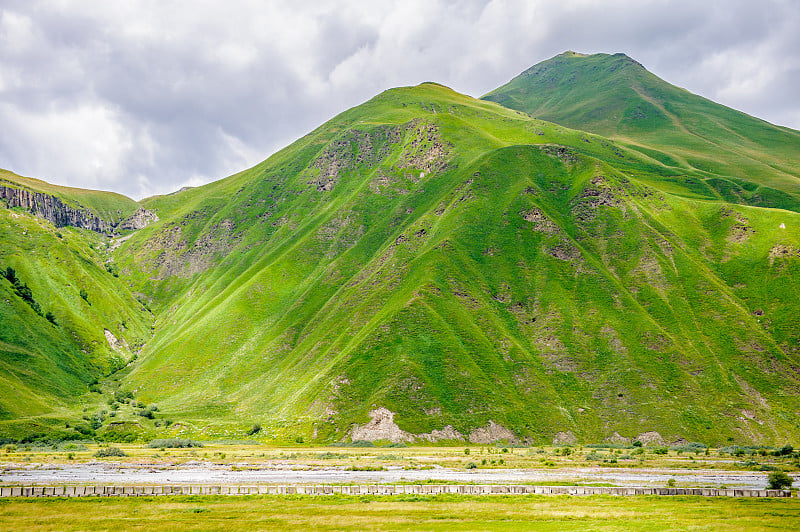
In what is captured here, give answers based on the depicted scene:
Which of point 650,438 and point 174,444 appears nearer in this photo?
point 650,438

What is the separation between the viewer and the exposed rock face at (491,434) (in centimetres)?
13262

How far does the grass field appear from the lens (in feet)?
135

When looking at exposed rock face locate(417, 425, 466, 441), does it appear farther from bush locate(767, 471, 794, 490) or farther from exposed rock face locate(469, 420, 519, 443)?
bush locate(767, 471, 794, 490)

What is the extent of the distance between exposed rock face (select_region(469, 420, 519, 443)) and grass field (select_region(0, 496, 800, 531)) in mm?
80337

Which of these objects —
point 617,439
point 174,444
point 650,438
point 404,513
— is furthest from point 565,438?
point 404,513

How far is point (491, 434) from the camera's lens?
13388 cm

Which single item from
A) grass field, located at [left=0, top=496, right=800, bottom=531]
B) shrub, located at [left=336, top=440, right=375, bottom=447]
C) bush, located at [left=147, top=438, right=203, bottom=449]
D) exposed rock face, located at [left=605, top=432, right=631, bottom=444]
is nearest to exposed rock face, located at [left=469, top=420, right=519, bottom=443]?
exposed rock face, located at [left=605, top=432, right=631, bottom=444]

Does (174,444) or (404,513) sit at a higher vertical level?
(404,513)

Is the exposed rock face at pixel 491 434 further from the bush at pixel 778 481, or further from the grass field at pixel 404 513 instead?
the grass field at pixel 404 513

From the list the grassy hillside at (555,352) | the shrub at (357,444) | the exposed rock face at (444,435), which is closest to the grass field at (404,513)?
the shrub at (357,444)

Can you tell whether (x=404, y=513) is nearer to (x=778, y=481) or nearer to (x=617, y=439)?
(x=778, y=481)

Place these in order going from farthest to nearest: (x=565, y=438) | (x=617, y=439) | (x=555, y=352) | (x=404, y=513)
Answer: (x=555, y=352) → (x=565, y=438) → (x=617, y=439) → (x=404, y=513)

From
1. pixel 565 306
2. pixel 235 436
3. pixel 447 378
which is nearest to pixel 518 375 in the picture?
pixel 447 378

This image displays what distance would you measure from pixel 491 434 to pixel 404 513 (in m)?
92.2
